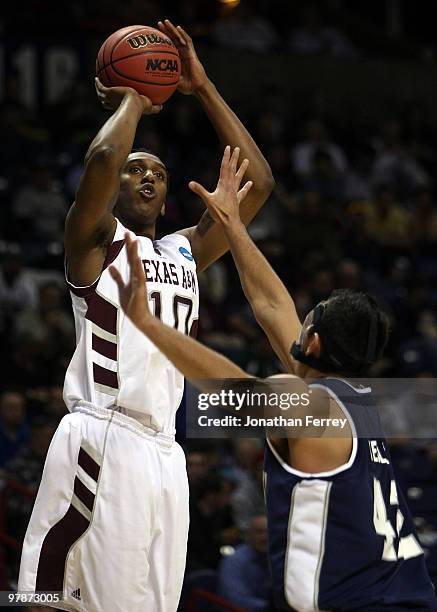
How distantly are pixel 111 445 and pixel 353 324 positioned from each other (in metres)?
1.35

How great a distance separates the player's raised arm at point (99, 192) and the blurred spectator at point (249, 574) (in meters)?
3.39

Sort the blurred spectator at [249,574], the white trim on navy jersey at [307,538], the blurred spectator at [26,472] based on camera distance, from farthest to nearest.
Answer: the blurred spectator at [26,472], the blurred spectator at [249,574], the white trim on navy jersey at [307,538]

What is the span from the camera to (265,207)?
1372cm

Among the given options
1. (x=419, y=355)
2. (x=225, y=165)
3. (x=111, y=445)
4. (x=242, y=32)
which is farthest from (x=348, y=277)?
(x=111, y=445)

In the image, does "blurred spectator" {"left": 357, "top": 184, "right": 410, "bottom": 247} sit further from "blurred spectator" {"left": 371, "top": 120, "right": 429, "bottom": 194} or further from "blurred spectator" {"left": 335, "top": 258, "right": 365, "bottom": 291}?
"blurred spectator" {"left": 335, "top": 258, "right": 365, "bottom": 291}

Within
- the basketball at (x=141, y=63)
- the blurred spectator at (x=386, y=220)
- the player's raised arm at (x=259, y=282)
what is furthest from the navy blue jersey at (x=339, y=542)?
the blurred spectator at (x=386, y=220)

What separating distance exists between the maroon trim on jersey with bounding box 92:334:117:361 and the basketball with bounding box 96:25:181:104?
1.12 m

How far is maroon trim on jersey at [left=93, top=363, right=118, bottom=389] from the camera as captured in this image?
15.9 feet

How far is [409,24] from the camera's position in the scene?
19.0m

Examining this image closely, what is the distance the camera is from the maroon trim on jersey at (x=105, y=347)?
4859 millimetres

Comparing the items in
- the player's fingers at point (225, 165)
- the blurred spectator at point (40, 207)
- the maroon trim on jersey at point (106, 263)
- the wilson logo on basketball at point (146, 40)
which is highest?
the blurred spectator at point (40, 207)

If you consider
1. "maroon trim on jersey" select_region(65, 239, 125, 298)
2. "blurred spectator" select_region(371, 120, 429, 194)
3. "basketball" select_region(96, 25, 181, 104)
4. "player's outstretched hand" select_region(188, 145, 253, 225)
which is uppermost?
"blurred spectator" select_region(371, 120, 429, 194)

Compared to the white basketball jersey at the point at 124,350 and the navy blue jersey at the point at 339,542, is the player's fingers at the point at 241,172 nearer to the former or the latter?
the white basketball jersey at the point at 124,350

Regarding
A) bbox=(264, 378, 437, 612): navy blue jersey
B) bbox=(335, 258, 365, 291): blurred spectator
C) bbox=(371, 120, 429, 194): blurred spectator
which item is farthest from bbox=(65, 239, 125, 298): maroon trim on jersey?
bbox=(371, 120, 429, 194): blurred spectator
